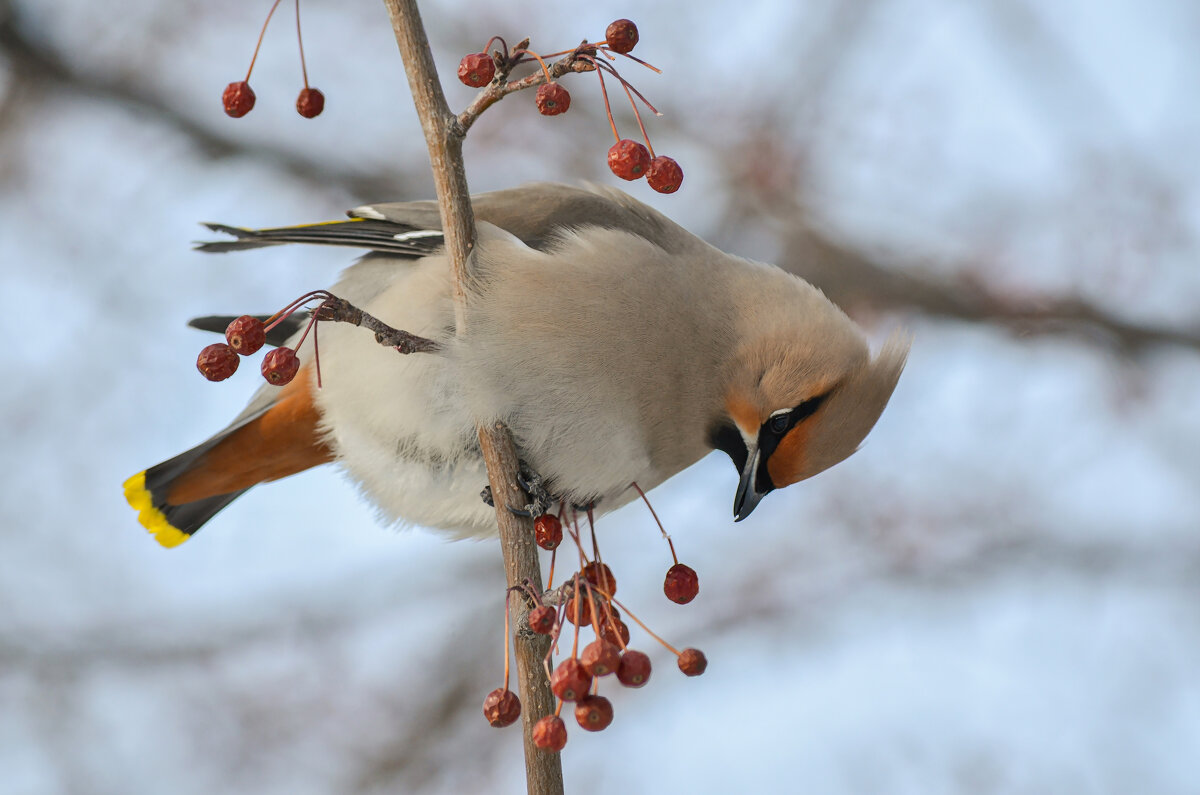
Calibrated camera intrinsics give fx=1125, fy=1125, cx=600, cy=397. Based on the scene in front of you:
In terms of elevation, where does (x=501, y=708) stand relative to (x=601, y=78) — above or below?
below

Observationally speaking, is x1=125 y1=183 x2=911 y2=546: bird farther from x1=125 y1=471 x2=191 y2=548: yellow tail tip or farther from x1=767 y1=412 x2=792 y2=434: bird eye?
x1=125 y1=471 x2=191 y2=548: yellow tail tip

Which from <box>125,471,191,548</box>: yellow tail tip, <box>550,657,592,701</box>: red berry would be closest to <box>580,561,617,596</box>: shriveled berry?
<box>550,657,592,701</box>: red berry

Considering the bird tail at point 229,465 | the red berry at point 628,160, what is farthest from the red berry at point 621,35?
the bird tail at point 229,465

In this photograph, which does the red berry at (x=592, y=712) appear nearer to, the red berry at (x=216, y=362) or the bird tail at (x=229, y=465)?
the red berry at (x=216, y=362)

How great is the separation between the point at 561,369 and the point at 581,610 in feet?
2.91

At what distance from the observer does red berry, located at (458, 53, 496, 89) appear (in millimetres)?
2270

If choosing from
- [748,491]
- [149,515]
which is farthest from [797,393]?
[149,515]

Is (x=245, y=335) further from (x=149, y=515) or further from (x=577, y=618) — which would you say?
(x=149, y=515)

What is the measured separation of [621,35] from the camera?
2090mm

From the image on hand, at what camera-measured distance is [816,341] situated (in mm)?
3402

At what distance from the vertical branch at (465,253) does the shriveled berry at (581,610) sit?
80mm

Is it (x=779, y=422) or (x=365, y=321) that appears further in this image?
(x=779, y=422)

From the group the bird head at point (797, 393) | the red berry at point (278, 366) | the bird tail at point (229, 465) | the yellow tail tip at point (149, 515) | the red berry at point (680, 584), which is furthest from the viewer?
the yellow tail tip at point (149, 515)

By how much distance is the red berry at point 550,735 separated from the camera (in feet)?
7.13
